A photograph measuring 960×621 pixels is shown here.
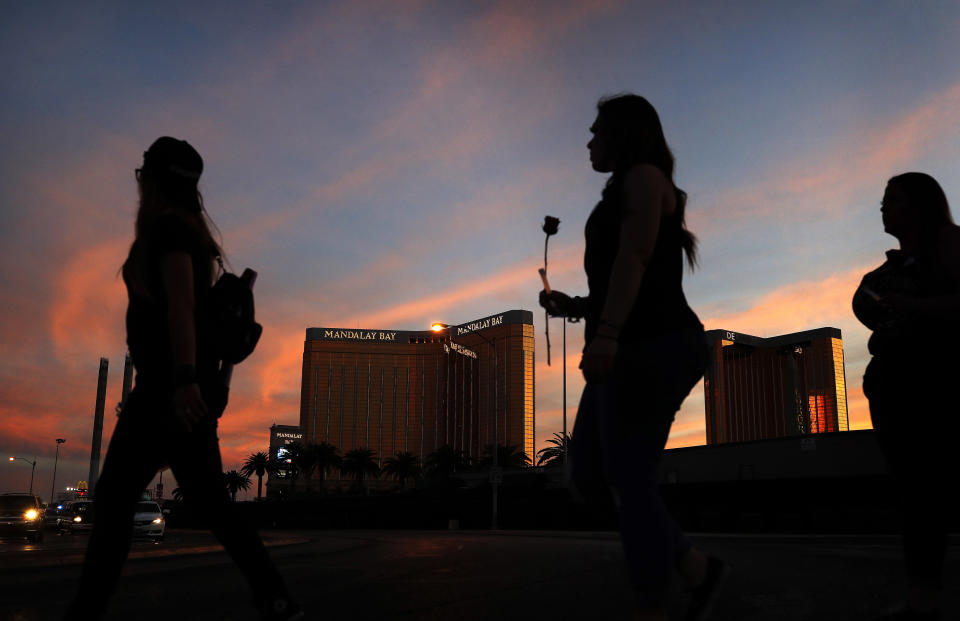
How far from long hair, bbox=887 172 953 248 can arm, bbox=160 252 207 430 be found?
2.69 metres

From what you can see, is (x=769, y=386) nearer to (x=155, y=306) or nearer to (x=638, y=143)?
(x=638, y=143)

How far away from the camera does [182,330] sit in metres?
2.63

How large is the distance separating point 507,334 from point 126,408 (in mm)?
142394

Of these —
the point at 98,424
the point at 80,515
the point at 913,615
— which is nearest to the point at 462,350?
the point at 98,424

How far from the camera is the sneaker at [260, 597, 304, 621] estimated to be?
8.74 feet

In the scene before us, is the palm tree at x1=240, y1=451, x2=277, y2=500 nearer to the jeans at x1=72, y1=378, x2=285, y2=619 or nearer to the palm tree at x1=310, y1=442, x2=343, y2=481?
the palm tree at x1=310, y1=442, x2=343, y2=481

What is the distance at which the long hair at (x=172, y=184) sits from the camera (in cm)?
291

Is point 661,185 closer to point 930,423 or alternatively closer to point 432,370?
point 930,423

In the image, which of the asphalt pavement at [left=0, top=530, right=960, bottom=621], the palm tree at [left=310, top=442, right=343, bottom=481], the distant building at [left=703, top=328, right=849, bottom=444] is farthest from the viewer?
the distant building at [left=703, top=328, right=849, bottom=444]

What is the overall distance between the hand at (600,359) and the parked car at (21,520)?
2486 centimetres

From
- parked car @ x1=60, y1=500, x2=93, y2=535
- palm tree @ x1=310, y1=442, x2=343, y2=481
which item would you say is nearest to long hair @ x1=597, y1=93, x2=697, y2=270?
parked car @ x1=60, y1=500, x2=93, y2=535

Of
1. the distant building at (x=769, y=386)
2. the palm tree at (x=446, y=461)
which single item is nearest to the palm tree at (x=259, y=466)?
the palm tree at (x=446, y=461)

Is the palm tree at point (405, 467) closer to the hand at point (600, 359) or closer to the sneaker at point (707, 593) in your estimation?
the sneaker at point (707, 593)

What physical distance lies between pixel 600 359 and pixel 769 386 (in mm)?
138652
